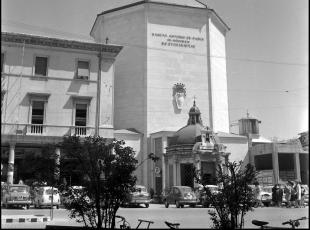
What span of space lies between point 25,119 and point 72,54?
7490mm

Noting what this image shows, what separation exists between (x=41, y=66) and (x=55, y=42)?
2545 millimetres

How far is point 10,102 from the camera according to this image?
35.2 metres

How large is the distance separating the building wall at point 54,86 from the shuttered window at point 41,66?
0.45m

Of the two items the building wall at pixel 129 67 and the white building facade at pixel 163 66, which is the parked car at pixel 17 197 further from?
the building wall at pixel 129 67

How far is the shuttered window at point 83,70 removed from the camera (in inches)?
1515

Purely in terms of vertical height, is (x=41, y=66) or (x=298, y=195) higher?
(x=41, y=66)

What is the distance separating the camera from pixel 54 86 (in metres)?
37.4

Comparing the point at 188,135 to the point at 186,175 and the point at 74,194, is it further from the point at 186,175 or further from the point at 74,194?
the point at 74,194

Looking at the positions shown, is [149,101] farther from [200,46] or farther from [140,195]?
[140,195]

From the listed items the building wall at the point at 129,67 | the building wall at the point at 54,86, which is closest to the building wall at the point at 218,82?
the building wall at the point at 129,67

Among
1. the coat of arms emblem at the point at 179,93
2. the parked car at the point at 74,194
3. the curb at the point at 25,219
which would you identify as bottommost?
the curb at the point at 25,219

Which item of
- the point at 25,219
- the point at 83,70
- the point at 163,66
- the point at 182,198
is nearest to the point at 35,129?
the point at 83,70

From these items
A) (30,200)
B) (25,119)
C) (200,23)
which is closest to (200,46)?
(200,23)

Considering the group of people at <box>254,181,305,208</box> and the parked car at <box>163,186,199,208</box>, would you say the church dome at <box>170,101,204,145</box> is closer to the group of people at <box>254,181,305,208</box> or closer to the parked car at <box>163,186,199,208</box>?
the parked car at <box>163,186,199,208</box>
